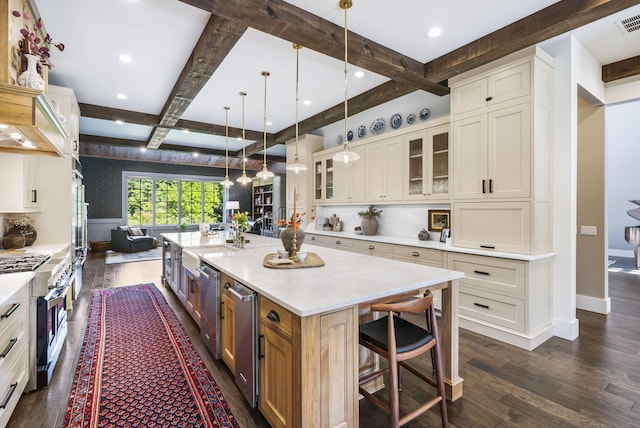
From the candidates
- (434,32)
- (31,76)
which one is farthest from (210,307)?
(434,32)

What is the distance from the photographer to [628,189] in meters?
7.30

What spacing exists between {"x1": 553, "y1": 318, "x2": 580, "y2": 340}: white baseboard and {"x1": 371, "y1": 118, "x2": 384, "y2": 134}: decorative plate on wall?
3.46 metres

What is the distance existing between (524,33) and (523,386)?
289 centimetres

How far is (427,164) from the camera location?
13.3 ft

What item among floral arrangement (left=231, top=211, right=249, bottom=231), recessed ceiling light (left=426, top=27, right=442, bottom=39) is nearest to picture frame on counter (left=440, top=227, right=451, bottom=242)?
recessed ceiling light (left=426, top=27, right=442, bottom=39)

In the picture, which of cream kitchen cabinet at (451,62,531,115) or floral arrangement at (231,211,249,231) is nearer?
cream kitchen cabinet at (451,62,531,115)

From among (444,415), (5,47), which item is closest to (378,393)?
(444,415)

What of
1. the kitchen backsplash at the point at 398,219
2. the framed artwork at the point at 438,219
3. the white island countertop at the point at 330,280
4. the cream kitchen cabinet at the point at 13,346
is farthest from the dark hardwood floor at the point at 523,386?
the kitchen backsplash at the point at 398,219

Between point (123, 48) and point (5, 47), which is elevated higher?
point (123, 48)

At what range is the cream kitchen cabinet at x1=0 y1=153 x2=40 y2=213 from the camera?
10.4 ft

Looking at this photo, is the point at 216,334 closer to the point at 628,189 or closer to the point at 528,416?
the point at 528,416

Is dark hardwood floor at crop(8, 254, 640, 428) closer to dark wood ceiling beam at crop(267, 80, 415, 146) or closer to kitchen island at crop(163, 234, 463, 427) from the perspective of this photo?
kitchen island at crop(163, 234, 463, 427)

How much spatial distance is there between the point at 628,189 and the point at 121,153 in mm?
13045

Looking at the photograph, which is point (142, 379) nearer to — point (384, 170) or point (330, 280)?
point (330, 280)
